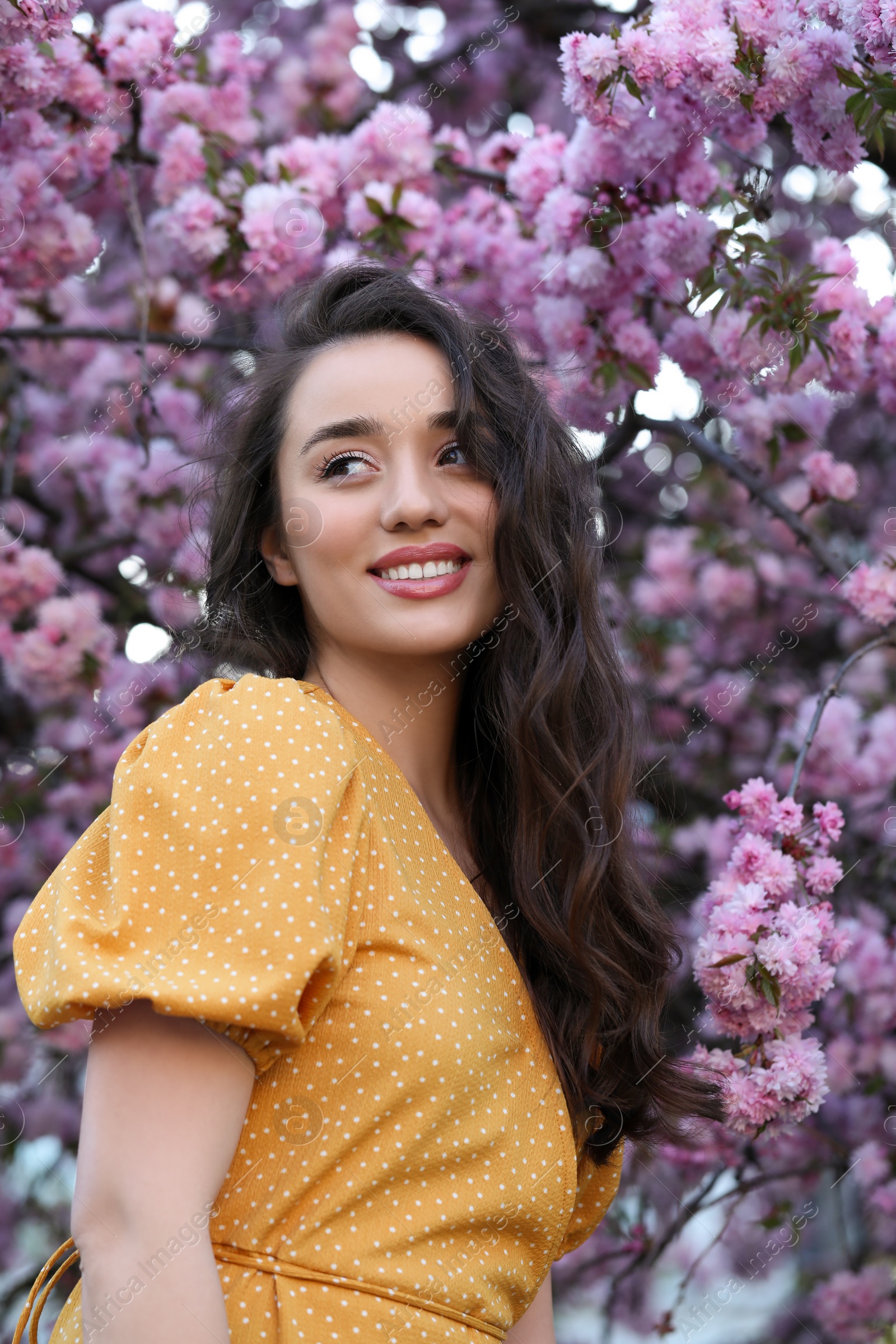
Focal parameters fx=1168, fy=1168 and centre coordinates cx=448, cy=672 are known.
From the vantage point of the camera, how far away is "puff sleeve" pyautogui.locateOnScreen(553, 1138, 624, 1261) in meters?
1.36

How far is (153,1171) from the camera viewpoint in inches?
34.5

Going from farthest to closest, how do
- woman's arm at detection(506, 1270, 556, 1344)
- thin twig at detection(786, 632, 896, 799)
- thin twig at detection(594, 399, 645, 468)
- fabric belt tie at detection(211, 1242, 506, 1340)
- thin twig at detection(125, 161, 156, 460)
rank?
thin twig at detection(594, 399, 645, 468) < thin twig at detection(125, 161, 156, 460) < thin twig at detection(786, 632, 896, 799) < woman's arm at detection(506, 1270, 556, 1344) < fabric belt tie at detection(211, 1242, 506, 1340)

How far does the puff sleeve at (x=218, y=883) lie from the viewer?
89 centimetres

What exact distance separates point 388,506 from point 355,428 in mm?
93

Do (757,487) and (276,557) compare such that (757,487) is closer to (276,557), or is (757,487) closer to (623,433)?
(623,433)

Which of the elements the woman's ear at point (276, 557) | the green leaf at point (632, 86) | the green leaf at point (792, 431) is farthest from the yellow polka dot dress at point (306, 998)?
the green leaf at point (792, 431)

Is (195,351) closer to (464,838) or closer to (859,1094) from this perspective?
(464,838)

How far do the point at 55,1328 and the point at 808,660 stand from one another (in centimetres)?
241

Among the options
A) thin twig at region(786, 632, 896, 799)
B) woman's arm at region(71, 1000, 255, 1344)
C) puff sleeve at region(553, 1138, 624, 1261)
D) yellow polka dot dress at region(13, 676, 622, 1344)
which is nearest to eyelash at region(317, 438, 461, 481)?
yellow polka dot dress at region(13, 676, 622, 1344)

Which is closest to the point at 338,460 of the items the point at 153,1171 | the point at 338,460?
the point at 338,460

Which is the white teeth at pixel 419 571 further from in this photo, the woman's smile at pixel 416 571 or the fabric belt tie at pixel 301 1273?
the fabric belt tie at pixel 301 1273

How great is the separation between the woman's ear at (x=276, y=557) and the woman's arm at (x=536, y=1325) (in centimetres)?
84

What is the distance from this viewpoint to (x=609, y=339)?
1.90 m

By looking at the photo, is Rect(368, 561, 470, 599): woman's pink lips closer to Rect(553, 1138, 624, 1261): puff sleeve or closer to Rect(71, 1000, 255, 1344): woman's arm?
Rect(71, 1000, 255, 1344): woman's arm
